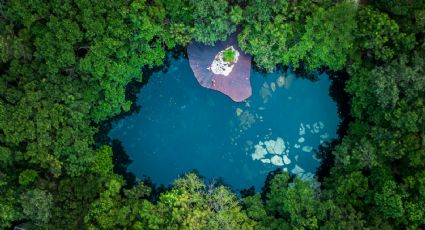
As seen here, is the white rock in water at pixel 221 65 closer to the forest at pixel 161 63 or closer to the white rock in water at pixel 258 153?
the forest at pixel 161 63

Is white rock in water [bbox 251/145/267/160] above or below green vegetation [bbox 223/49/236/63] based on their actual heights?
below

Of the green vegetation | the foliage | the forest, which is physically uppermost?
the green vegetation

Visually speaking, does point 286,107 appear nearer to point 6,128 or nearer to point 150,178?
point 150,178

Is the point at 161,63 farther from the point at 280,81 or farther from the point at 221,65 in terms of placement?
the point at 280,81

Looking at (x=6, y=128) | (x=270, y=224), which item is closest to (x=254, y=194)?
(x=270, y=224)

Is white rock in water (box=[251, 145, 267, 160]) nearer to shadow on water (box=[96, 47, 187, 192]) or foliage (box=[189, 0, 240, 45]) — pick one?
shadow on water (box=[96, 47, 187, 192])

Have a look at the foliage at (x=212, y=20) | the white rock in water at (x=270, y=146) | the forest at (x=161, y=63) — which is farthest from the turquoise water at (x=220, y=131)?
the foliage at (x=212, y=20)

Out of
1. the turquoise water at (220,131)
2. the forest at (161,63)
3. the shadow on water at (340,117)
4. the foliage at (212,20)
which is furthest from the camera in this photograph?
the shadow on water at (340,117)

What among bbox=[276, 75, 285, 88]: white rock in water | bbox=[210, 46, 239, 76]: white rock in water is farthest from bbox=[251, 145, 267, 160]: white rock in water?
bbox=[210, 46, 239, 76]: white rock in water
